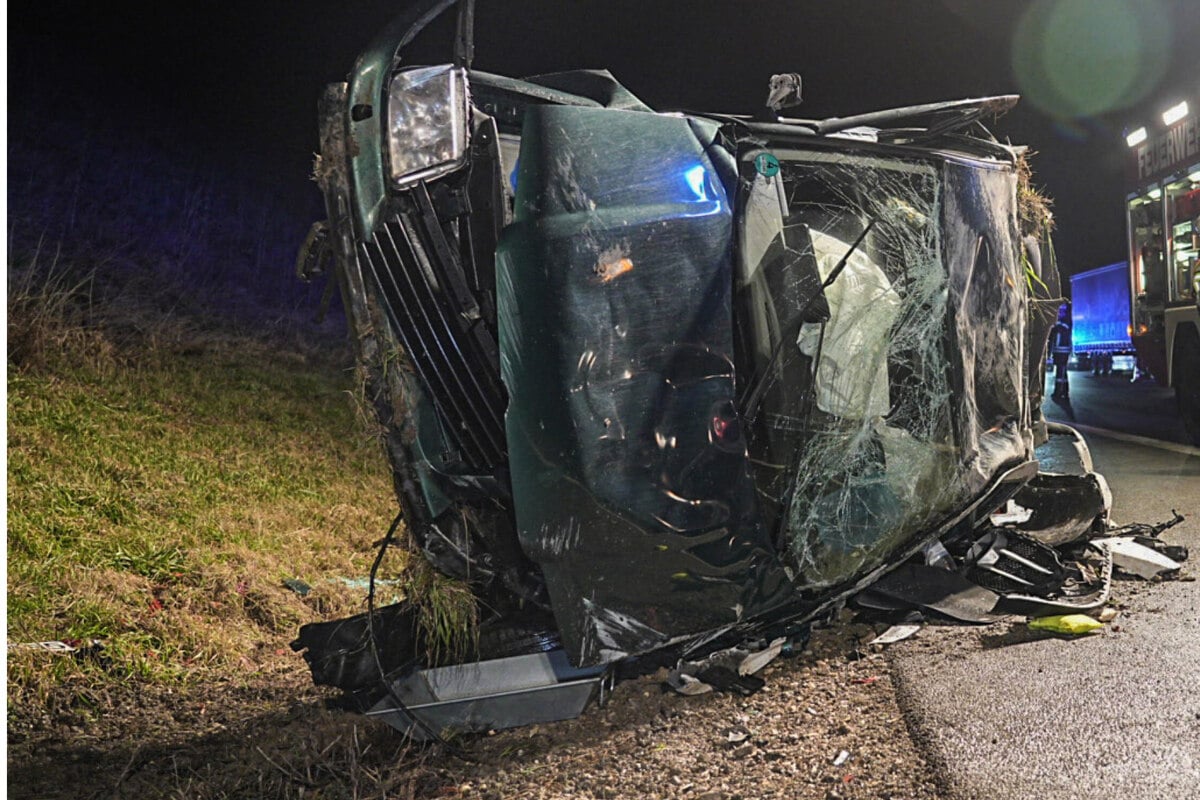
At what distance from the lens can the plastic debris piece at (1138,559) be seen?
15.2 feet

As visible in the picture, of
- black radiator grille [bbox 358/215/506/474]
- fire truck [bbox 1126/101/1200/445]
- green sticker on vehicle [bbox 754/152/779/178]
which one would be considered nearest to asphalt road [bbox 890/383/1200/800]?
black radiator grille [bbox 358/215/506/474]

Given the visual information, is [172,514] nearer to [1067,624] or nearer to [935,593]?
[935,593]

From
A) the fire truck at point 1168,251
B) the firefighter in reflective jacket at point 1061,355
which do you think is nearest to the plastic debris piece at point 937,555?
the fire truck at point 1168,251

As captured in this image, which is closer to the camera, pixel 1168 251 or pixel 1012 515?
pixel 1012 515

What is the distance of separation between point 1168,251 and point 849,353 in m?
9.20

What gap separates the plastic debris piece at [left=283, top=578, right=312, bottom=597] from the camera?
510 cm

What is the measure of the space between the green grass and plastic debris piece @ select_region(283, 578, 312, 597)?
4 cm

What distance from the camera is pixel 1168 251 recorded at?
1096 centimetres

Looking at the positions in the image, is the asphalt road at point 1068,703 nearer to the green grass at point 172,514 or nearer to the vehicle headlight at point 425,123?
the green grass at point 172,514

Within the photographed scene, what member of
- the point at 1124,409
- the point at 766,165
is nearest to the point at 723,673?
the point at 766,165

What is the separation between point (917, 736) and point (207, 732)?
7.67 feet

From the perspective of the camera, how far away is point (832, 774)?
2.79 m

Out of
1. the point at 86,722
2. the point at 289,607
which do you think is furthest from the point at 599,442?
the point at 289,607

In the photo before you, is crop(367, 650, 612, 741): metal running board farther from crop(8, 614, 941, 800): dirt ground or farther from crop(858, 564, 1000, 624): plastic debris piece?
crop(858, 564, 1000, 624): plastic debris piece
